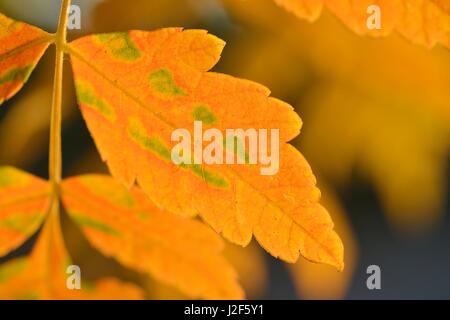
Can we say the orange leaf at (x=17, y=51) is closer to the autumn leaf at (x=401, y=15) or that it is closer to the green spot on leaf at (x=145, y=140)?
the green spot on leaf at (x=145, y=140)

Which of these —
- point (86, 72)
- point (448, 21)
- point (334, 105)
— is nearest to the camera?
point (448, 21)

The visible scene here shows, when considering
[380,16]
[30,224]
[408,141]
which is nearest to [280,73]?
[408,141]

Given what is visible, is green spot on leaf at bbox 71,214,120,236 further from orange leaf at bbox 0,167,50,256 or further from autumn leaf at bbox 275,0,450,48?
autumn leaf at bbox 275,0,450,48

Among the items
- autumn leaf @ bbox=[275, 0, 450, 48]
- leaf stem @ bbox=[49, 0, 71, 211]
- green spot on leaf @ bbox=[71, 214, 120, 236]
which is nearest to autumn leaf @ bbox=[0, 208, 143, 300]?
green spot on leaf @ bbox=[71, 214, 120, 236]

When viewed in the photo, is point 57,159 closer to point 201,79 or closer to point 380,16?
point 201,79

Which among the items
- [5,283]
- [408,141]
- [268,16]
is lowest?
[5,283]

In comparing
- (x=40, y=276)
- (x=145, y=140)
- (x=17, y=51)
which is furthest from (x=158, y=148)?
(x=40, y=276)
